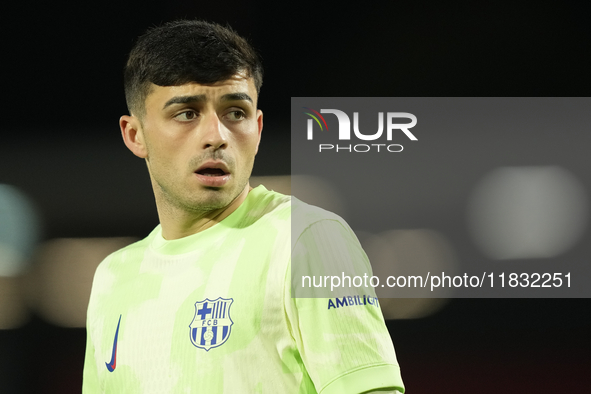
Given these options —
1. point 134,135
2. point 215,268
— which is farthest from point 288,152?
point 215,268

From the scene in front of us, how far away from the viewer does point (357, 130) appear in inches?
78.5

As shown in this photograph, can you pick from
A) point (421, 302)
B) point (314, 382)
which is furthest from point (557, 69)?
point (314, 382)

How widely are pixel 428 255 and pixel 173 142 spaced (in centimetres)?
123

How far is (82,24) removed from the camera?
2.35 metres

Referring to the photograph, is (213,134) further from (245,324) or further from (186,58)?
(245,324)

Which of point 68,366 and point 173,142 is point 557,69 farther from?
point 68,366

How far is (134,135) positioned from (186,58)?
284mm

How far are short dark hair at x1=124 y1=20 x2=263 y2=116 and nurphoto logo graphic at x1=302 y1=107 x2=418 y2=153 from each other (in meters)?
0.57

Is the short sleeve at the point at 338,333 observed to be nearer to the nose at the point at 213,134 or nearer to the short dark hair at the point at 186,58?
the nose at the point at 213,134

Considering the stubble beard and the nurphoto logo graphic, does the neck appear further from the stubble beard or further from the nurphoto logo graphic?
the nurphoto logo graphic

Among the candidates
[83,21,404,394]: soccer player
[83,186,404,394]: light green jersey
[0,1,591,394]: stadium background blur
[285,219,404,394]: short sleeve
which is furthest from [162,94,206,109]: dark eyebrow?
[0,1,591,394]: stadium background blur

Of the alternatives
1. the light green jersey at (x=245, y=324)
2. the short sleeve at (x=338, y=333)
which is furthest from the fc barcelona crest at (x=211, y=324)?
the short sleeve at (x=338, y=333)

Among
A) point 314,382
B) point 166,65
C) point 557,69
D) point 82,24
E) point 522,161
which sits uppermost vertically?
point 82,24

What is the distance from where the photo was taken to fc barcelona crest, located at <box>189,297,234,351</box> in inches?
42.4
